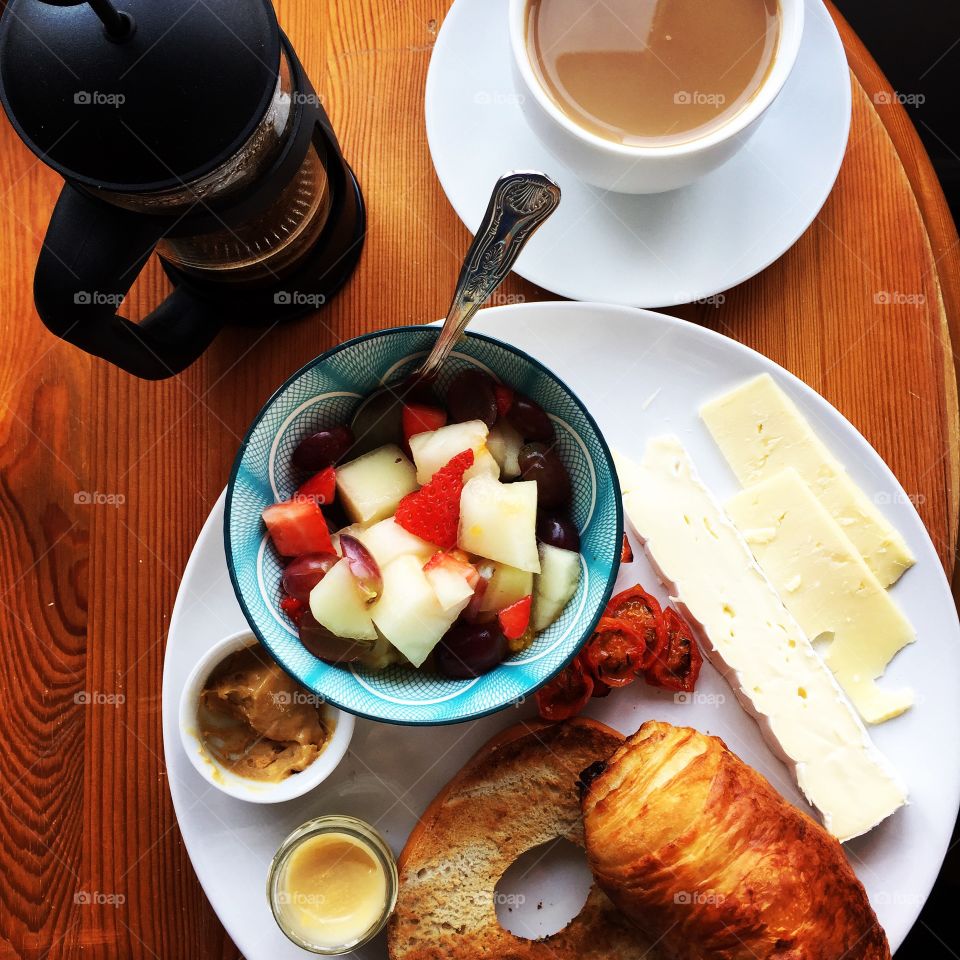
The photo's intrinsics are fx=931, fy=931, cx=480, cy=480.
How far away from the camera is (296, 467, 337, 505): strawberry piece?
4.60 feet

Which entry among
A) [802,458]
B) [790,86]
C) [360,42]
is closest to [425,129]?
[360,42]

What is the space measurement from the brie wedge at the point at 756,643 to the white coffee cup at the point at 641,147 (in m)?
0.48

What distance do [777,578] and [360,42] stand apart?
4.22 ft

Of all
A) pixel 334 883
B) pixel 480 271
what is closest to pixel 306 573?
pixel 480 271

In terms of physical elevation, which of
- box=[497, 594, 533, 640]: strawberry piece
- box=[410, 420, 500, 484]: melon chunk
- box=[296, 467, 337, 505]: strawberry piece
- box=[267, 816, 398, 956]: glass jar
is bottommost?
box=[267, 816, 398, 956]: glass jar

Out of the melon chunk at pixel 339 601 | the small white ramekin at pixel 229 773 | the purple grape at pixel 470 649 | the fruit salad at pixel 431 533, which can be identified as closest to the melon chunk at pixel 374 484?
the fruit salad at pixel 431 533

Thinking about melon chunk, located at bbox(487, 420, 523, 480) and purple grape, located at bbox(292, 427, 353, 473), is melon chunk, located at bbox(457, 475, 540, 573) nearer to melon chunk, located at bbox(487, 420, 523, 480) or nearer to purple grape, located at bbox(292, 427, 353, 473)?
melon chunk, located at bbox(487, 420, 523, 480)

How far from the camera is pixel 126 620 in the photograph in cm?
175

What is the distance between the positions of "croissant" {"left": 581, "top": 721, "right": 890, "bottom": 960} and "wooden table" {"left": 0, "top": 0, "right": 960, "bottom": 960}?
2.10ft

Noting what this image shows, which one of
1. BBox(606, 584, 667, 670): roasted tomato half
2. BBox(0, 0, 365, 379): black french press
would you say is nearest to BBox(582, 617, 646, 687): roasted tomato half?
BBox(606, 584, 667, 670): roasted tomato half

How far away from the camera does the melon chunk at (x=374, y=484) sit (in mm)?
1391

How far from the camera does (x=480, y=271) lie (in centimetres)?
135

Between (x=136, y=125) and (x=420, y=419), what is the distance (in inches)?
22.0

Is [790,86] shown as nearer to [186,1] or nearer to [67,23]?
[186,1]
